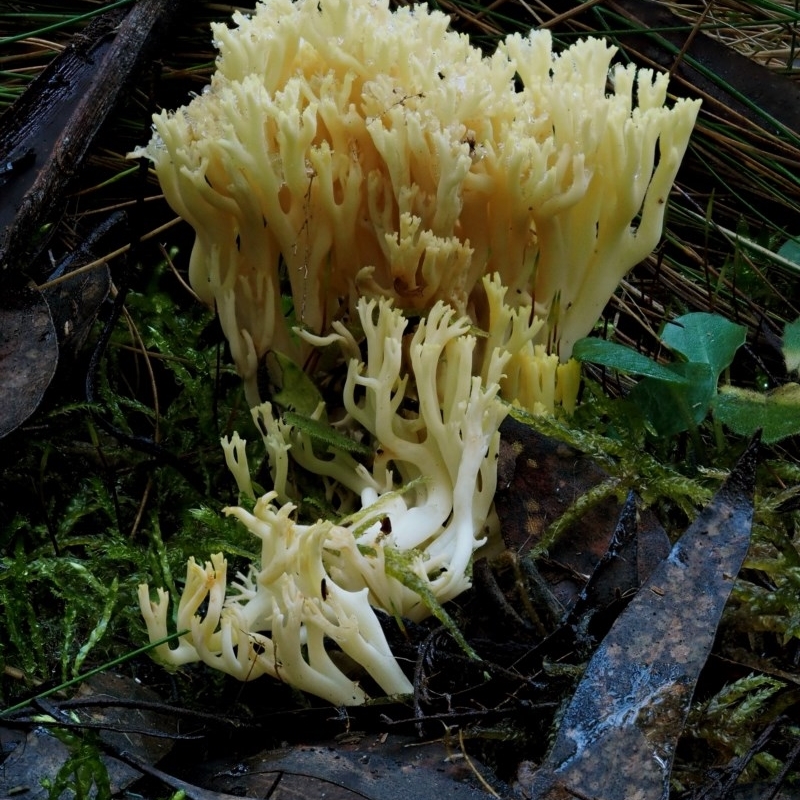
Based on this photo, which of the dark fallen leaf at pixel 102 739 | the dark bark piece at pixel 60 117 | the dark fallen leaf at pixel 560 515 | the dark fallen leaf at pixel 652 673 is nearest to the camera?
the dark fallen leaf at pixel 652 673

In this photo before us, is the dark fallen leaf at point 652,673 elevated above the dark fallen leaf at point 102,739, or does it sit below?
above

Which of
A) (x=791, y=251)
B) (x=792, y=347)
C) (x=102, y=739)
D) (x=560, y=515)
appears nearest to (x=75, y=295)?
(x=102, y=739)

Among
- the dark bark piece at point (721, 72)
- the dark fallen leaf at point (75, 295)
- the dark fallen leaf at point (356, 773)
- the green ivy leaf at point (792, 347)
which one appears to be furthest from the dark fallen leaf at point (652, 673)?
the dark bark piece at point (721, 72)

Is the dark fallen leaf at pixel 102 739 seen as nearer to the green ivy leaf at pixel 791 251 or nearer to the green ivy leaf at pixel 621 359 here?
the green ivy leaf at pixel 621 359

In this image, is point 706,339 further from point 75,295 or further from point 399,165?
point 75,295

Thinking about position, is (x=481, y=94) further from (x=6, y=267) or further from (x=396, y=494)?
(x=6, y=267)
